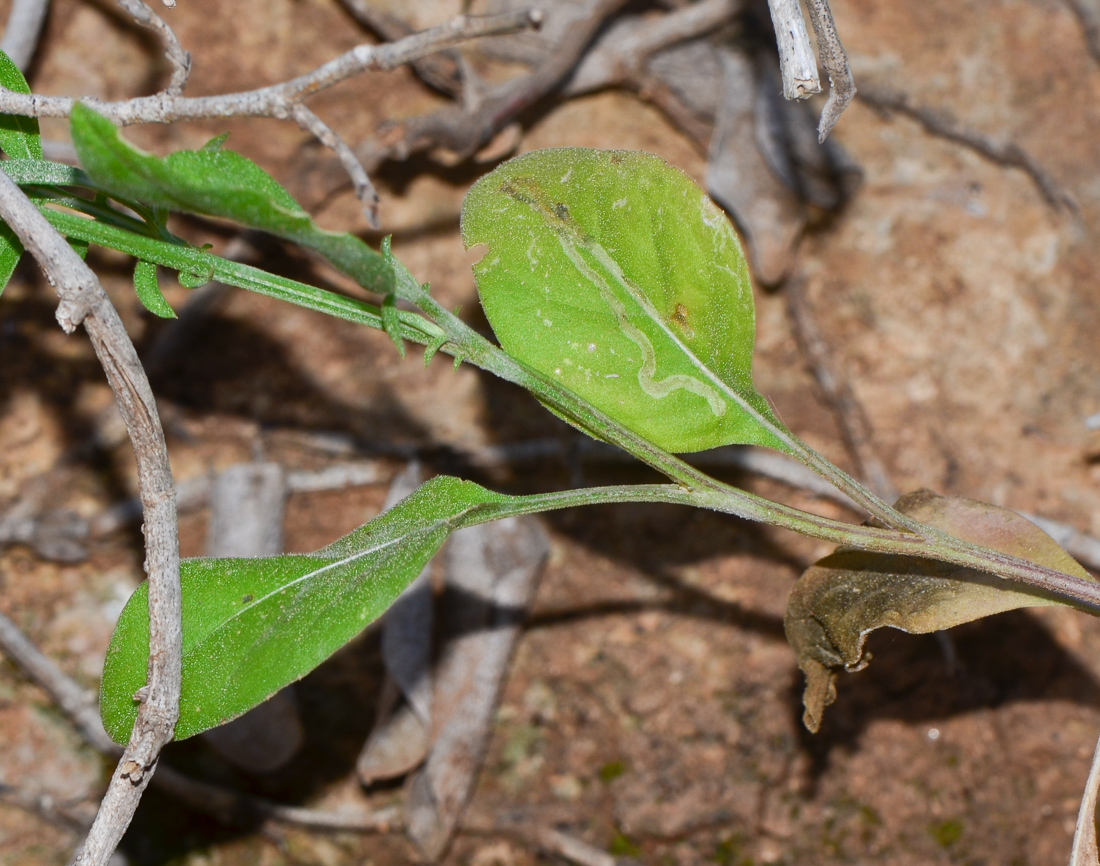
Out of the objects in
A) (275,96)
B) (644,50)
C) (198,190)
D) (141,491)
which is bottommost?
(141,491)

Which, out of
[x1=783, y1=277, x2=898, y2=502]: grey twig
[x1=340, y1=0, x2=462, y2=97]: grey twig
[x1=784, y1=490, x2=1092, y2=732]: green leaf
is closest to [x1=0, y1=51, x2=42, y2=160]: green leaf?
[x1=340, y1=0, x2=462, y2=97]: grey twig

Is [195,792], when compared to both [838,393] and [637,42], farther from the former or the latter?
[637,42]

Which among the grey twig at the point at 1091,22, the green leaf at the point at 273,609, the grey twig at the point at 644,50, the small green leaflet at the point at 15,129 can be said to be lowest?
the green leaf at the point at 273,609

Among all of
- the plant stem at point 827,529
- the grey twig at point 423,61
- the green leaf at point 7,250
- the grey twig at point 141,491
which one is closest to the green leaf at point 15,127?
the green leaf at point 7,250

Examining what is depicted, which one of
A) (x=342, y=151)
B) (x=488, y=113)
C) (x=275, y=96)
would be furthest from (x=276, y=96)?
(x=488, y=113)

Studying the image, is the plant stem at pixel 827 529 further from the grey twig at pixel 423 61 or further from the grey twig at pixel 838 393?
the grey twig at pixel 423 61

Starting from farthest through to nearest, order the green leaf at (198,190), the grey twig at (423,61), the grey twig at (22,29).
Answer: the grey twig at (423,61)
the grey twig at (22,29)
the green leaf at (198,190)
